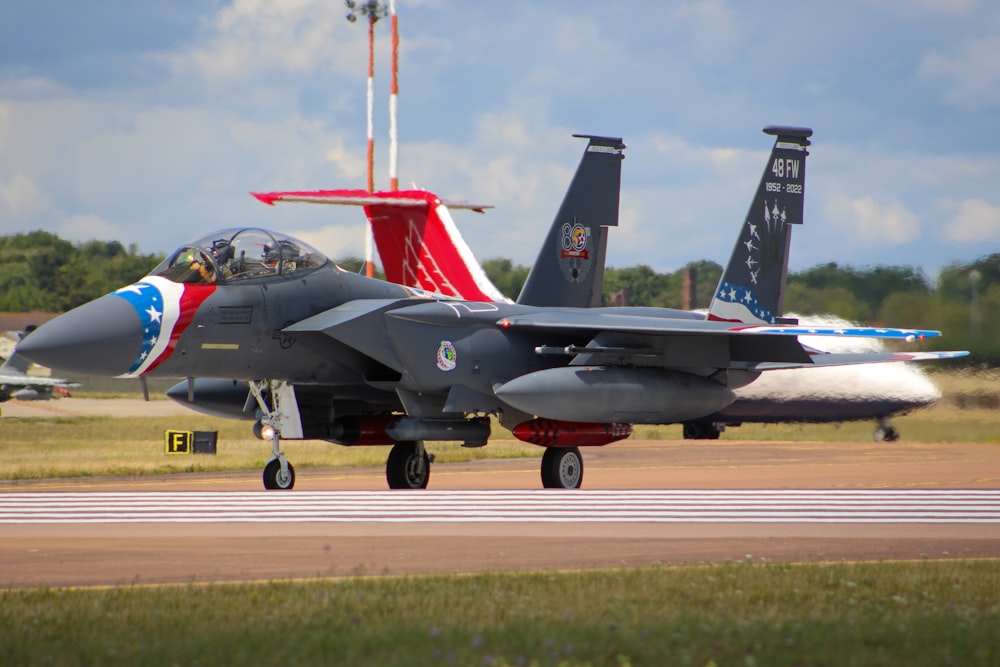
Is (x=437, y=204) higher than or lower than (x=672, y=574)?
higher

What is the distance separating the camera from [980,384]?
23453 millimetres

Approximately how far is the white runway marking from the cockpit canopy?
2.38 meters

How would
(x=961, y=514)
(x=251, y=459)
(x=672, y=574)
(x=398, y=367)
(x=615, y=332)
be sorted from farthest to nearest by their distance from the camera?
1. (x=251, y=459)
2. (x=615, y=332)
3. (x=398, y=367)
4. (x=961, y=514)
5. (x=672, y=574)

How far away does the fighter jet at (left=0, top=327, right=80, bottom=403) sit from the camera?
39.9 metres

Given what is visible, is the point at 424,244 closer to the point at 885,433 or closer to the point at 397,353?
the point at 885,433

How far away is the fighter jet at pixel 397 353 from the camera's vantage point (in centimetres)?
1335

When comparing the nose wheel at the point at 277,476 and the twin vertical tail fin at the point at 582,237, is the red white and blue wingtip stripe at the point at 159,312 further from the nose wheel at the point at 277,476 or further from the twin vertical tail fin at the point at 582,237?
the twin vertical tail fin at the point at 582,237

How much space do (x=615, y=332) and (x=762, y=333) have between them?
181 cm

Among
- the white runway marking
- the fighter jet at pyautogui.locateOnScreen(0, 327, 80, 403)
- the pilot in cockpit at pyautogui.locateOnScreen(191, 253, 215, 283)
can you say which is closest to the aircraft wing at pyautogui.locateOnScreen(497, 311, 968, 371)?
the white runway marking

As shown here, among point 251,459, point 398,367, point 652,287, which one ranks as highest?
point 652,287

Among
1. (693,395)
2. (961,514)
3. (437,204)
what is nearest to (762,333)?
(693,395)

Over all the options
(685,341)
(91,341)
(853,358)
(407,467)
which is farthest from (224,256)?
(853,358)

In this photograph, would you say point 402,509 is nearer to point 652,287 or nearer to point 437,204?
point 437,204

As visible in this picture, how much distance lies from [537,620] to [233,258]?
8.78 metres
